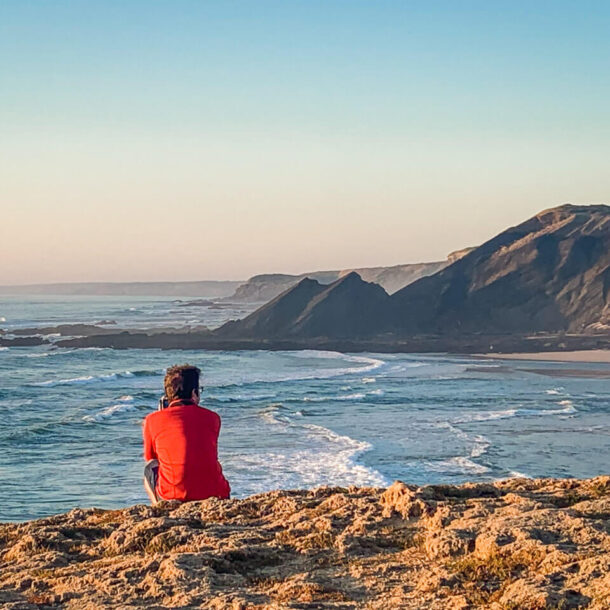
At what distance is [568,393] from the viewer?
32.0 meters

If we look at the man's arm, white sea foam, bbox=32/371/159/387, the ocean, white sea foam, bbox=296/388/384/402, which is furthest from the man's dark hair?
white sea foam, bbox=32/371/159/387

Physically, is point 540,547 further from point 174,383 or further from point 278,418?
point 278,418

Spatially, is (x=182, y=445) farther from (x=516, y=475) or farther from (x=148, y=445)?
(x=516, y=475)

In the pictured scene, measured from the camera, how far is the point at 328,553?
17.5 ft

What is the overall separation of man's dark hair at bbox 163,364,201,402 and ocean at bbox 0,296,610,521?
7.79 m

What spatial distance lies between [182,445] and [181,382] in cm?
42

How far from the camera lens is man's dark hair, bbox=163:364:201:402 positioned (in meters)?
6.56

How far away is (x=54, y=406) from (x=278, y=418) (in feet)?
25.9

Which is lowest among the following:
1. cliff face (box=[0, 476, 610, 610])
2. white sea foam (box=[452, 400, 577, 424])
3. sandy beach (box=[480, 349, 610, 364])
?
white sea foam (box=[452, 400, 577, 424])

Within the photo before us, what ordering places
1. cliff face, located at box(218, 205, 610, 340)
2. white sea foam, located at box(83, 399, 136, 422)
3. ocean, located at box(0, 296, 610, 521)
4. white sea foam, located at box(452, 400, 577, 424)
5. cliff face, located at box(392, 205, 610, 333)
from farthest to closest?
cliff face, located at box(392, 205, 610, 333)
cliff face, located at box(218, 205, 610, 340)
white sea foam, located at box(83, 399, 136, 422)
white sea foam, located at box(452, 400, 577, 424)
ocean, located at box(0, 296, 610, 521)

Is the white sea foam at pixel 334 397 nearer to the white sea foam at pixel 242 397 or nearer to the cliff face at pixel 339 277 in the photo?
the white sea foam at pixel 242 397

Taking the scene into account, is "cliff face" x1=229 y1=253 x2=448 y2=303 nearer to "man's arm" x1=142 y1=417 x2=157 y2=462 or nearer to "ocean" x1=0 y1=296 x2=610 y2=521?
"ocean" x1=0 y1=296 x2=610 y2=521

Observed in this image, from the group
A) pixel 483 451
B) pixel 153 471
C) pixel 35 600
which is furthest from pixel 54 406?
pixel 35 600

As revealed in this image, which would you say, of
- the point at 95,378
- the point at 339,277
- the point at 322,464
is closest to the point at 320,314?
the point at 95,378
